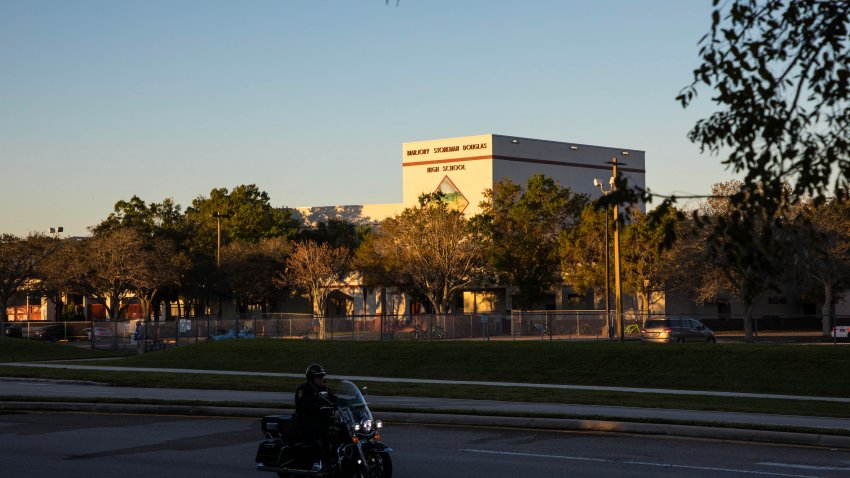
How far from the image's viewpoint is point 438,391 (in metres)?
27.1

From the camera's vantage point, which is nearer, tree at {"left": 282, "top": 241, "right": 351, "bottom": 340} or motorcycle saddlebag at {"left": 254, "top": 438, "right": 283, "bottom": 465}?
motorcycle saddlebag at {"left": 254, "top": 438, "right": 283, "bottom": 465}

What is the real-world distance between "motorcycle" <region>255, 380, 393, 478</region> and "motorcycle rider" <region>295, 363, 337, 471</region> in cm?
5

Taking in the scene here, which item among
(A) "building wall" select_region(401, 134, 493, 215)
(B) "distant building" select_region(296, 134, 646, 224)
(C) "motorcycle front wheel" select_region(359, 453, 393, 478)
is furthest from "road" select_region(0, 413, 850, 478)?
(A) "building wall" select_region(401, 134, 493, 215)

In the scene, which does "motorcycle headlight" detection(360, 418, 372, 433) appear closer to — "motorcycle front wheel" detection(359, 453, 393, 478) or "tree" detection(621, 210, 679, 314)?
"motorcycle front wheel" detection(359, 453, 393, 478)

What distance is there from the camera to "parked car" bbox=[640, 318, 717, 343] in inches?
2024

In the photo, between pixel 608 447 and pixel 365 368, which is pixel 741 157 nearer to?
pixel 608 447

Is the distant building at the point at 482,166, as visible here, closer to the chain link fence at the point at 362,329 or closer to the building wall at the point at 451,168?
the building wall at the point at 451,168

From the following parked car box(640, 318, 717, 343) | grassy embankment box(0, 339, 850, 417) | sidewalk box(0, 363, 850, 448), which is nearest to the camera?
sidewalk box(0, 363, 850, 448)

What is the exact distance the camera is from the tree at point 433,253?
71.8m

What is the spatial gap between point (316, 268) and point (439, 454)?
63661mm

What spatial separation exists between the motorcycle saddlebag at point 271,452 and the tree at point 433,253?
5793 centimetres

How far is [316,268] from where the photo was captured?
3105 inches

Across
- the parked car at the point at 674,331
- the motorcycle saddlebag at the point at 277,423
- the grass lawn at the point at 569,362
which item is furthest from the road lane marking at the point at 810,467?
the parked car at the point at 674,331

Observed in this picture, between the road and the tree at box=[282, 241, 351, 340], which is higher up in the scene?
the tree at box=[282, 241, 351, 340]
